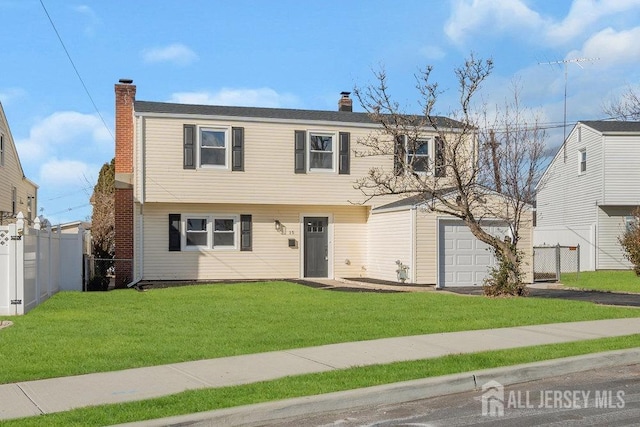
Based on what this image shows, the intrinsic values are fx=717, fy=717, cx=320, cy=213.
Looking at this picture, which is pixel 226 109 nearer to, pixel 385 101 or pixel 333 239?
pixel 333 239

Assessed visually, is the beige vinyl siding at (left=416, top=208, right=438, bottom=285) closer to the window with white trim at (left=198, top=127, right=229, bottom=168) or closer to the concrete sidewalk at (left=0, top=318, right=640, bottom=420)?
the window with white trim at (left=198, top=127, right=229, bottom=168)

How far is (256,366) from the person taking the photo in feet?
28.9

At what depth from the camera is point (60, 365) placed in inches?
349

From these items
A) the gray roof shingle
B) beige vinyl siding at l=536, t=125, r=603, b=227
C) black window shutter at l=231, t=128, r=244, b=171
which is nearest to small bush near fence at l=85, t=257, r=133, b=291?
black window shutter at l=231, t=128, r=244, b=171

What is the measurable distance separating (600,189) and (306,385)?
2762cm

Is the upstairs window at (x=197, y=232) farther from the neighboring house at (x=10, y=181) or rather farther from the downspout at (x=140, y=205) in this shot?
the neighboring house at (x=10, y=181)

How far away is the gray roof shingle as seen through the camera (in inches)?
958

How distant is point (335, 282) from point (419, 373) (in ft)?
52.6

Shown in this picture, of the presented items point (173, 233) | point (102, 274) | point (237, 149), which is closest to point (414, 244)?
point (237, 149)

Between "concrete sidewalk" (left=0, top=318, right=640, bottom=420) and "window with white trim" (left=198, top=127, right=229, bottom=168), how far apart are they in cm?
1458

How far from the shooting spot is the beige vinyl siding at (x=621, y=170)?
103 feet

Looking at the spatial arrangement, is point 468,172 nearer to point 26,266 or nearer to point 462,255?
point 462,255

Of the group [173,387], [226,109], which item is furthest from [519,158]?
[173,387]

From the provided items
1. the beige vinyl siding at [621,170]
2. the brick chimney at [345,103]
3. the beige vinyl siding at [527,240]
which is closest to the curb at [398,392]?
the beige vinyl siding at [527,240]
